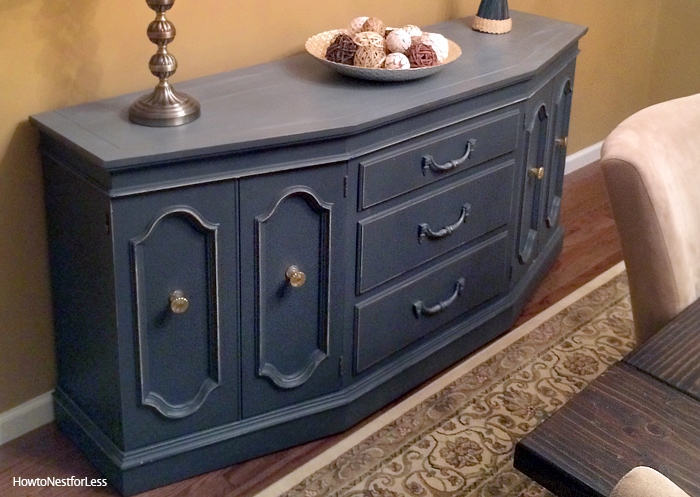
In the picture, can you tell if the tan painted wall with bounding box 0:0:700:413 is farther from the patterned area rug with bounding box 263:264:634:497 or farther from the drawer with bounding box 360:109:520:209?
the patterned area rug with bounding box 263:264:634:497

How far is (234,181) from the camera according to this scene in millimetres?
1586

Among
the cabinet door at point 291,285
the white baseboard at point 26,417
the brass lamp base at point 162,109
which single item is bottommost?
the white baseboard at point 26,417

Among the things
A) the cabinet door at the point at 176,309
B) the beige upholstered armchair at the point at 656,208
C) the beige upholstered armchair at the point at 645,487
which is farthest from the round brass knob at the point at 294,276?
the beige upholstered armchair at the point at 645,487

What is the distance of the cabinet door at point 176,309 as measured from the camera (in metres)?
1.55

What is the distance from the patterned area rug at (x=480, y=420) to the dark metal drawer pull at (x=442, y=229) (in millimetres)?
428

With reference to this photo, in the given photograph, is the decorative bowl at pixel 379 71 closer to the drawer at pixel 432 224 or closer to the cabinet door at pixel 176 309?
the drawer at pixel 432 224

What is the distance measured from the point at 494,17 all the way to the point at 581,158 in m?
1.39

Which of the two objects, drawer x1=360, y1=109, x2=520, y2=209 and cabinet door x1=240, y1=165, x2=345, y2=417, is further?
drawer x1=360, y1=109, x2=520, y2=209

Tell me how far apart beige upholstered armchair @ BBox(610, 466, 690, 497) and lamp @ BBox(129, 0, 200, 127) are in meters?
1.23

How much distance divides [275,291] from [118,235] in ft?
1.23

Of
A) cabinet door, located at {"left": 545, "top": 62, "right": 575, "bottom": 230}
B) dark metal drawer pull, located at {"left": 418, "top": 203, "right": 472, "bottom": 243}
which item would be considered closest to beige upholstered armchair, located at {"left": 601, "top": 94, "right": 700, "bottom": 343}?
dark metal drawer pull, located at {"left": 418, "top": 203, "right": 472, "bottom": 243}

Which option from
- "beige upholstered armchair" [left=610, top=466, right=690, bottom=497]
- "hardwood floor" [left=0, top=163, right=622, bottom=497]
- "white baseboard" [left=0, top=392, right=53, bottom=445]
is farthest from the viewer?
"white baseboard" [left=0, top=392, right=53, bottom=445]

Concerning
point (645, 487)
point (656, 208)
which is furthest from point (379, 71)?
point (645, 487)

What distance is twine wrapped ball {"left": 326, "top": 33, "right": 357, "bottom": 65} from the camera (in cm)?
191
